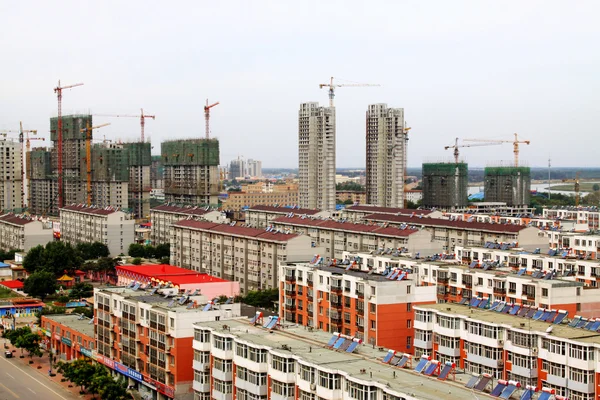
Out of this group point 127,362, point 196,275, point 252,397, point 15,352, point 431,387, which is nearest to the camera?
point 431,387

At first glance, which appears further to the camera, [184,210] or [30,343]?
[184,210]

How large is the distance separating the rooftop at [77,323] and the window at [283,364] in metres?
12.2

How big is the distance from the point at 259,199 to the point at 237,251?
68769 mm

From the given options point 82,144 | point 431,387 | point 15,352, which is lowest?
point 15,352

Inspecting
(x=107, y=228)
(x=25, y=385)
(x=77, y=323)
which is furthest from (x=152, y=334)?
(x=107, y=228)

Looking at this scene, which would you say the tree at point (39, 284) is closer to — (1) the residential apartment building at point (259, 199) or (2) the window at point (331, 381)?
(2) the window at point (331, 381)

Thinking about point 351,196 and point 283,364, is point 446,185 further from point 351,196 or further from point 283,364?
point 283,364

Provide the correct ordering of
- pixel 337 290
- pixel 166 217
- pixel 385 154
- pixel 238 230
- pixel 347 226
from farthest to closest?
pixel 385 154
pixel 166 217
pixel 347 226
pixel 238 230
pixel 337 290

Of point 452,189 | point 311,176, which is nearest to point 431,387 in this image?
point 311,176

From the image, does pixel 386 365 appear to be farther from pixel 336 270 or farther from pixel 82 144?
pixel 82 144

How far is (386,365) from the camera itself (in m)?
18.1

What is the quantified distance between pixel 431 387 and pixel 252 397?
15.1ft

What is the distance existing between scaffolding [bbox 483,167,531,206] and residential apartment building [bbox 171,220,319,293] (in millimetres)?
44076

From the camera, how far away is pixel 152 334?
24.0m
